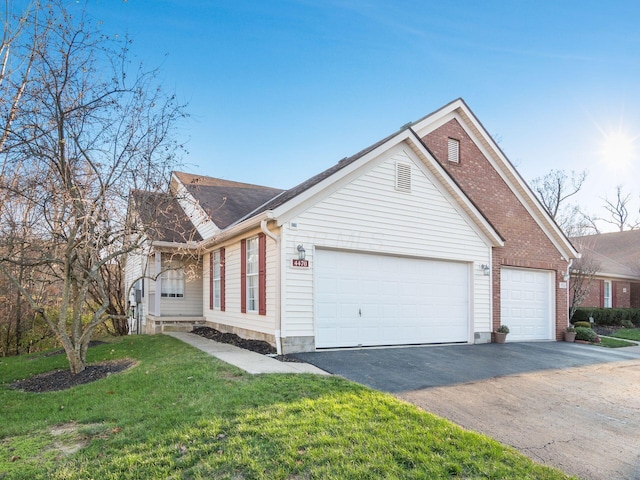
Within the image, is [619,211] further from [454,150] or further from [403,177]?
[403,177]

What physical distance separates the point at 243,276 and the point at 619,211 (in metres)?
45.1

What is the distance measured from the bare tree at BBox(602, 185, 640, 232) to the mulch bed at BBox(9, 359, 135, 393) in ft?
156

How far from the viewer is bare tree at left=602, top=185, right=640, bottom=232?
4244 cm

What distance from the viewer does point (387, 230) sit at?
10.7 meters

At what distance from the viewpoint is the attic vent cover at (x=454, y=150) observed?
13892mm

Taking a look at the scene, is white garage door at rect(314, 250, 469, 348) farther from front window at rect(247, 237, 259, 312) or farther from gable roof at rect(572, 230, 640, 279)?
gable roof at rect(572, 230, 640, 279)

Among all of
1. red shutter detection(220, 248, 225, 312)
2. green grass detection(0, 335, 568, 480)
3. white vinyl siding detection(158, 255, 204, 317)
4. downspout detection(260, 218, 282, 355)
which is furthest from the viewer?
white vinyl siding detection(158, 255, 204, 317)

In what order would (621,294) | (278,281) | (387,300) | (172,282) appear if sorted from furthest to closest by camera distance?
(621,294) < (172,282) < (387,300) < (278,281)

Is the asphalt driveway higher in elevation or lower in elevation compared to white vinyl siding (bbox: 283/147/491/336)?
lower

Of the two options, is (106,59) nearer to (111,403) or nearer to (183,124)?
(183,124)

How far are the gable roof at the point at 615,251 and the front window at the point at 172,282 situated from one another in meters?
19.4

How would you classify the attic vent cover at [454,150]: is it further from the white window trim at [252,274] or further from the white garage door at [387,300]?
the white window trim at [252,274]

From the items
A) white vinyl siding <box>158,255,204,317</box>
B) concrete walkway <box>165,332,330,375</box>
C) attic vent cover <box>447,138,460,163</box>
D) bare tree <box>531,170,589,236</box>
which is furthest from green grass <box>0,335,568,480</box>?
bare tree <box>531,170,589,236</box>

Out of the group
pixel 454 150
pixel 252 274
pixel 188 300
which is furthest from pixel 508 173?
pixel 188 300
